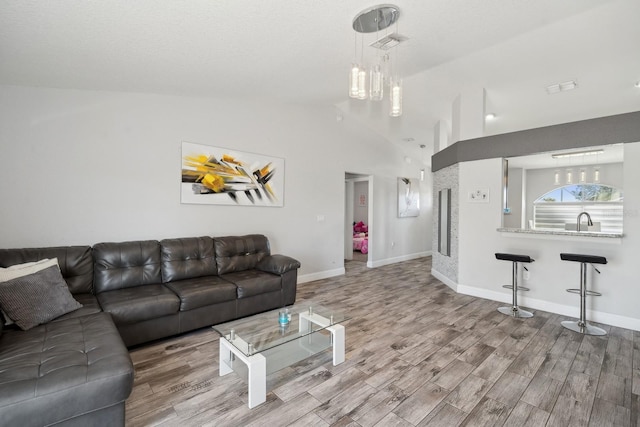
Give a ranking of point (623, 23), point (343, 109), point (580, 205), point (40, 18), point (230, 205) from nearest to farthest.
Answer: point (40, 18) < point (623, 23) < point (230, 205) < point (343, 109) < point (580, 205)

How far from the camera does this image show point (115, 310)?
7.91ft

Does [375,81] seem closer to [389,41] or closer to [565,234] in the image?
[389,41]

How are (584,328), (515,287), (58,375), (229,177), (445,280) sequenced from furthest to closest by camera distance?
(445,280) → (229,177) → (515,287) → (584,328) → (58,375)

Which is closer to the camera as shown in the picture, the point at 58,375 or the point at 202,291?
the point at 58,375

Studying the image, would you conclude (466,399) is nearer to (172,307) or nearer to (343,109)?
(172,307)

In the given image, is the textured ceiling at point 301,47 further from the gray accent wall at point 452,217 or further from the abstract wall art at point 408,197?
the abstract wall art at point 408,197

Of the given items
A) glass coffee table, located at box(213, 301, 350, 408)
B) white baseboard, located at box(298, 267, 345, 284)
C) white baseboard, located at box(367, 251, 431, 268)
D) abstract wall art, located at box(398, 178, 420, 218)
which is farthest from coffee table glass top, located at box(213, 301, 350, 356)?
abstract wall art, located at box(398, 178, 420, 218)

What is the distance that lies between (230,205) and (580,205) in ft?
22.6

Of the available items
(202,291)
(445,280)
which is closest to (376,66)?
(202,291)

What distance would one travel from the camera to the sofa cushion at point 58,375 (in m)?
1.31

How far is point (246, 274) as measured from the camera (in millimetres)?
3518

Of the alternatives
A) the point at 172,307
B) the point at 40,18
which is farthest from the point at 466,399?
the point at 40,18

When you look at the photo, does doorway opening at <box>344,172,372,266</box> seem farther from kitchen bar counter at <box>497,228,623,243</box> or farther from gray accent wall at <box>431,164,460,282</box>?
kitchen bar counter at <box>497,228,623,243</box>

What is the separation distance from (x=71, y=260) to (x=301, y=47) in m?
2.99
